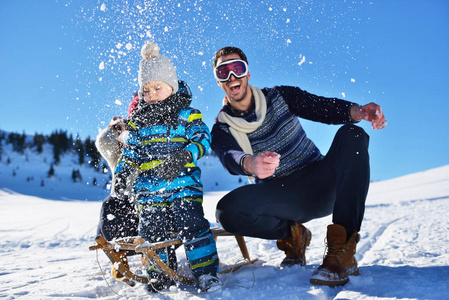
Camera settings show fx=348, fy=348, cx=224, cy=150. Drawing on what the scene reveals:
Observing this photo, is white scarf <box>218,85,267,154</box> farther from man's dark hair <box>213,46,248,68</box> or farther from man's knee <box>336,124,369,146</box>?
man's knee <box>336,124,369,146</box>

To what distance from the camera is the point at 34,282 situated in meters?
2.57

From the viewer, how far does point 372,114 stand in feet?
7.73

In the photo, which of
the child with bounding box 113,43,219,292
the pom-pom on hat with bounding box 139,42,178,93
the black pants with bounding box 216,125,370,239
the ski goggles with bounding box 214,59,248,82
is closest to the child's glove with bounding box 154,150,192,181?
the child with bounding box 113,43,219,292

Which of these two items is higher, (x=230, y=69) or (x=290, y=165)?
(x=230, y=69)

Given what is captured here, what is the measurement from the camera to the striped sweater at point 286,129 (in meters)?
2.80

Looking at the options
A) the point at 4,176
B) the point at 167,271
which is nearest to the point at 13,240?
the point at 167,271

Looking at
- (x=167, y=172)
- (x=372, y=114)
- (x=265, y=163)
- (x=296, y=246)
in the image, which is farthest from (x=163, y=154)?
(x=372, y=114)

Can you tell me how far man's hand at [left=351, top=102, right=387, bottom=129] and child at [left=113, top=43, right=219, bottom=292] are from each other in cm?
112

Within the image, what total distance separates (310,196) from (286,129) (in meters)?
0.57

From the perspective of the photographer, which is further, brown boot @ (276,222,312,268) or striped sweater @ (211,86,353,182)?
striped sweater @ (211,86,353,182)

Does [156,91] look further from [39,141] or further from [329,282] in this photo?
[39,141]

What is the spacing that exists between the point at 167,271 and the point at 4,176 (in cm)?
2897

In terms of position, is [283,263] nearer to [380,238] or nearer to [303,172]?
[303,172]

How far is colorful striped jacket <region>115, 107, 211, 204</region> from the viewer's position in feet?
8.08
